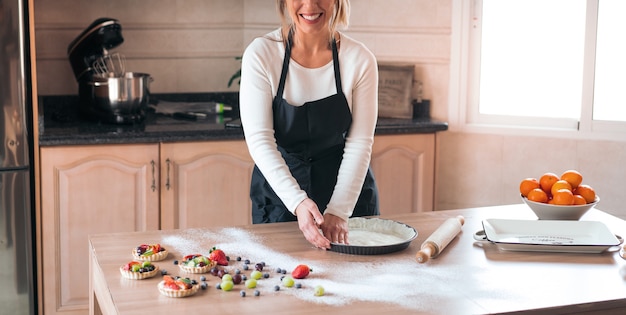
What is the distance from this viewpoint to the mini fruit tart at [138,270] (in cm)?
184

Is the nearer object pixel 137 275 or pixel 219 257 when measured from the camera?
pixel 137 275

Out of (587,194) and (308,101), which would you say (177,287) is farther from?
(587,194)

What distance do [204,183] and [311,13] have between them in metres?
1.33

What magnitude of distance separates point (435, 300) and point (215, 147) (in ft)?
5.99

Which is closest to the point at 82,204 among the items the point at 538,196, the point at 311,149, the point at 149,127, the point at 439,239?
the point at 149,127

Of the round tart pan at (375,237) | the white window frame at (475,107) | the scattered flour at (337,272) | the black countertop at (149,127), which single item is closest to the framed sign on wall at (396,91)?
the black countertop at (149,127)

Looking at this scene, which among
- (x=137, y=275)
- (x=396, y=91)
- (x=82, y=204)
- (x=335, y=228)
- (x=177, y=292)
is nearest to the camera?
(x=177, y=292)

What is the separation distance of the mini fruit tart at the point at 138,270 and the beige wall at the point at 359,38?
2.08m

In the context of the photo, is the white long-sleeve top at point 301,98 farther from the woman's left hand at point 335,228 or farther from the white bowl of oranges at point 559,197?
the white bowl of oranges at point 559,197

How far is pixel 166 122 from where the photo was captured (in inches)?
141

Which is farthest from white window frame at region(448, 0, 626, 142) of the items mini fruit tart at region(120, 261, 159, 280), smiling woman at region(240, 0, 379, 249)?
mini fruit tart at region(120, 261, 159, 280)

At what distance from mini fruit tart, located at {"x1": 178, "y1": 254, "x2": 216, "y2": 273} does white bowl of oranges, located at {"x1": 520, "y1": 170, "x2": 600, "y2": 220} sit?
96 centimetres

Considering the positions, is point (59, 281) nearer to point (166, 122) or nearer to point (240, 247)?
point (166, 122)

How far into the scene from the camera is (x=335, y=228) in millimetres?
2203
